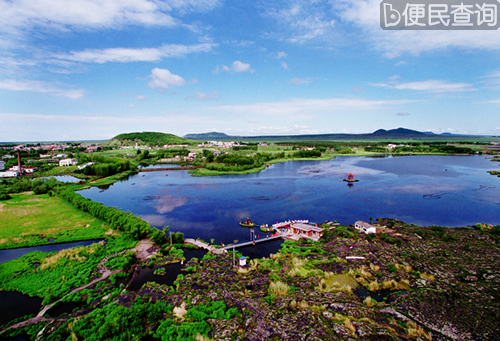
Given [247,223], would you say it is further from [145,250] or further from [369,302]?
[369,302]

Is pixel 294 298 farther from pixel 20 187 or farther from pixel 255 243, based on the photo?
pixel 20 187

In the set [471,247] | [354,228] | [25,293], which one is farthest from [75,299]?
[471,247]

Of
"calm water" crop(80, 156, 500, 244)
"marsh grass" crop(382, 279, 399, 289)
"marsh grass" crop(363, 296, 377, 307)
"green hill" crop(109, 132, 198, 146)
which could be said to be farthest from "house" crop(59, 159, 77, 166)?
"marsh grass" crop(382, 279, 399, 289)

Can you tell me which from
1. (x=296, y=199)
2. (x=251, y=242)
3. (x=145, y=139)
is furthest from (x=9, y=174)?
(x=145, y=139)

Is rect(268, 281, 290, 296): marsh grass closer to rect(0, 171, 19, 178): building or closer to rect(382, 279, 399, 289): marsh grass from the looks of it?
rect(382, 279, 399, 289): marsh grass

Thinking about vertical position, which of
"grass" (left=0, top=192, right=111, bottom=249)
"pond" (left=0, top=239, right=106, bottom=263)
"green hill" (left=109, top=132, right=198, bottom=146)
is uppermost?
"green hill" (left=109, top=132, right=198, bottom=146)

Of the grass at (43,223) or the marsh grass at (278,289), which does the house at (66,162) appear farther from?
the marsh grass at (278,289)
